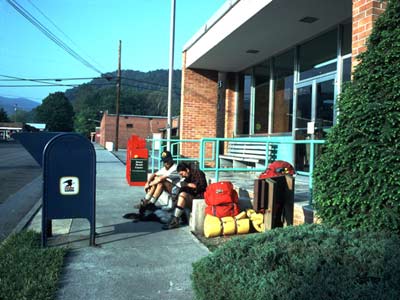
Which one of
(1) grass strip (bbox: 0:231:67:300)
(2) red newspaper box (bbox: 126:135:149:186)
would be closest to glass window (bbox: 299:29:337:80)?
(2) red newspaper box (bbox: 126:135:149:186)

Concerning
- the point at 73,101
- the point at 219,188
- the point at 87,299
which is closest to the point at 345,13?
the point at 219,188

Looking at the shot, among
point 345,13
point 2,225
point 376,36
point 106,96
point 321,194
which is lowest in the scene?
point 2,225

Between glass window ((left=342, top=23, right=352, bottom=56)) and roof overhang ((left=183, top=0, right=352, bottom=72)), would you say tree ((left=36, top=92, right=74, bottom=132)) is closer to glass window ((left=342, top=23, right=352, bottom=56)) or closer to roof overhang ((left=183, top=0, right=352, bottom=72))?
roof overhang ((left=183, top=0, right=352, bottom=72))

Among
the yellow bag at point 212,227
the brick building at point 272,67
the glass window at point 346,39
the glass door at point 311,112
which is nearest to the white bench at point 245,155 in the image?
the brick building at point 272,67

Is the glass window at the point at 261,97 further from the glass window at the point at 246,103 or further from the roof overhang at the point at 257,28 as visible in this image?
the glass window at the point at 246,103

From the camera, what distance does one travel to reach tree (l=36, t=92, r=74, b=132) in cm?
13575

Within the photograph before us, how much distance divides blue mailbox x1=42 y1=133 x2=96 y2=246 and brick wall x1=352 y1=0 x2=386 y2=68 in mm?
3491

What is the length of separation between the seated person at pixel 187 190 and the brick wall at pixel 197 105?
7.22m

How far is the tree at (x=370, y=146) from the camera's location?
341cm

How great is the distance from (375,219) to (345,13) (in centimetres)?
595

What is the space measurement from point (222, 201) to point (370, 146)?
2919 mm

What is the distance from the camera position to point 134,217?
738cm

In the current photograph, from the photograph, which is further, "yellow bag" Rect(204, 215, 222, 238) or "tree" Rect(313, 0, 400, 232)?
"yellow bag" Rect(204, 215, 222, 238)

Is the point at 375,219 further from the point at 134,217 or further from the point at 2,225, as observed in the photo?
the point at 2,225
